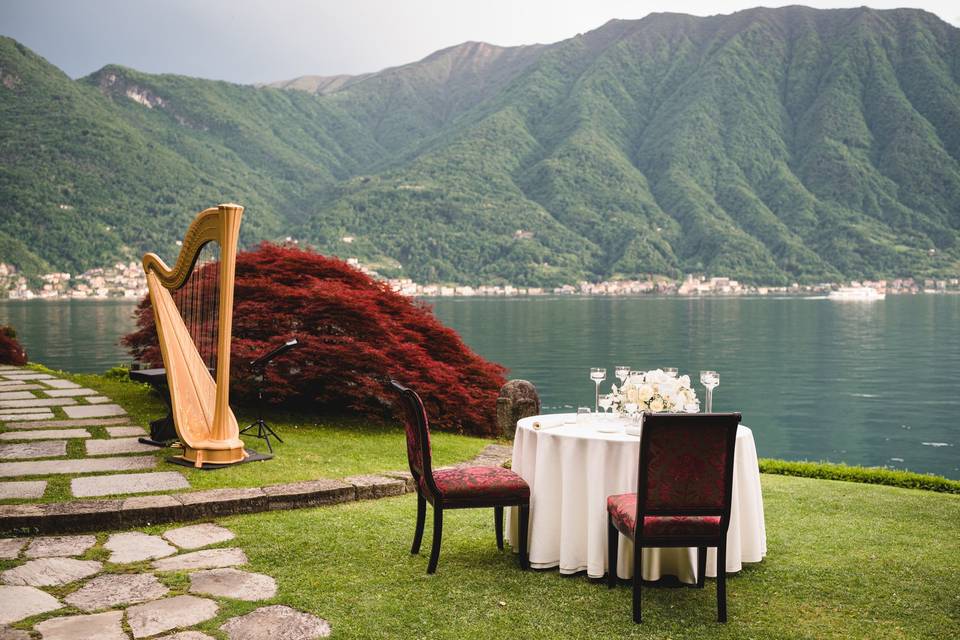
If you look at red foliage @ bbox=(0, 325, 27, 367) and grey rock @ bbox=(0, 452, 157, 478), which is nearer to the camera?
grey rock @ bbox=(0, 452, 157, 478)

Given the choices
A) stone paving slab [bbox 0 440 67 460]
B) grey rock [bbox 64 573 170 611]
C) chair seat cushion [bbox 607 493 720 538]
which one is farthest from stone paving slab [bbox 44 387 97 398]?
chair seat cushion [bbox 607 493 720 538]

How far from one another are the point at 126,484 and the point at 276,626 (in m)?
3.42

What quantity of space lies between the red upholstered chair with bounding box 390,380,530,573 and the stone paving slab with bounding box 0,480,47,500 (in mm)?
3328

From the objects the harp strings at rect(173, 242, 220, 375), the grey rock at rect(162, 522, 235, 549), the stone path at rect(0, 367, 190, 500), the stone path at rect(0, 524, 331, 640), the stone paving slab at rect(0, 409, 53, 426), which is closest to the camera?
the stone path at rect(0, 524, 331, 640)

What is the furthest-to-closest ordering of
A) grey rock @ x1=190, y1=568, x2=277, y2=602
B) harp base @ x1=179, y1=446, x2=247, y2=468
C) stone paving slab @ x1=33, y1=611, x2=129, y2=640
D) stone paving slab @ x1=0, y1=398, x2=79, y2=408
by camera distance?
stone paving slab @ x1=0, y1=398, x2=79, y2=408
harp base @ x1=179, y1=446, x2=247, y2=468
grey rock @ x1=190, y1=568, x2=277, y2=602
stone paving slab @ x1=33, y1=611, x2=129, y2=640

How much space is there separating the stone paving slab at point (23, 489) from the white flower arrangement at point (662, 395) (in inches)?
183

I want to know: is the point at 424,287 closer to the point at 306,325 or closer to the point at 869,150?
the point at 869,150

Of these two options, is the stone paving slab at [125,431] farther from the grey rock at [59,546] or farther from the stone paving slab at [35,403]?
the grey rock at [59,546]

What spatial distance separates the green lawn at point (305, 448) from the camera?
7.04 metres

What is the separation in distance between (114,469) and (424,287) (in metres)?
103

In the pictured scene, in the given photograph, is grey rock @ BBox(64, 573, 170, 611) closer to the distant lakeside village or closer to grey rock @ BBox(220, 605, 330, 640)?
grey rock @ BBox(220, 605, 330, 640)

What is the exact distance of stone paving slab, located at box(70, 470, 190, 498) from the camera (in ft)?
20.7

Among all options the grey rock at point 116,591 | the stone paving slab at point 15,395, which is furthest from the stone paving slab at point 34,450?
the stone paving slab at point 15,395

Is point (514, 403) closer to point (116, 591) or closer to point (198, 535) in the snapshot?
point (198, 535)
